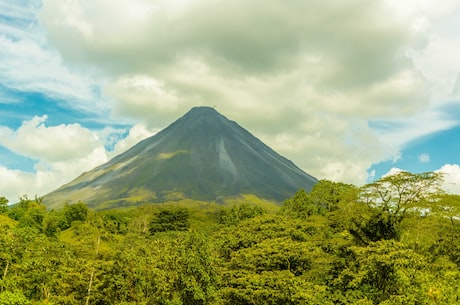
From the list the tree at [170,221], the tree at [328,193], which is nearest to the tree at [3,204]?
the tree at [170,221]

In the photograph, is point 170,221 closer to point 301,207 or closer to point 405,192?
point 301,207

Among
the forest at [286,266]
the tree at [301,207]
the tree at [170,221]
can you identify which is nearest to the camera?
the forest at [286,266]

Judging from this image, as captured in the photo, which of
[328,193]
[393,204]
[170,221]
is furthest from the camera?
[170,221]

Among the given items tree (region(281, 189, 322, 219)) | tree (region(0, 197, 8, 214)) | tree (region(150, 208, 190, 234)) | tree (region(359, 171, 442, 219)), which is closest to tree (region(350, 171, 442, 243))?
tree (region(359, 171, 442, 219))

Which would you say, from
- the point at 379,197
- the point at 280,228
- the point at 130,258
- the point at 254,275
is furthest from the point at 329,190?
the point at 130,258

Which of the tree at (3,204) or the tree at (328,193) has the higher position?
the tree at (328,193)

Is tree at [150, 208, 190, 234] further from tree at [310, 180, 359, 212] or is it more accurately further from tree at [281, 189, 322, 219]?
tree at [310, 180, 359, 212]

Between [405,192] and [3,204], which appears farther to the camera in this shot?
[3,204]

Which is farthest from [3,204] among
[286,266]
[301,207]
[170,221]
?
[286,266]

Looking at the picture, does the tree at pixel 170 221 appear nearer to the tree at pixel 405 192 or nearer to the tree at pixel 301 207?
the tree at pixel 301 207

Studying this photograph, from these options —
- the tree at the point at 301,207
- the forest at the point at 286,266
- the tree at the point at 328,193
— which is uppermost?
the tree at the point at 328,193

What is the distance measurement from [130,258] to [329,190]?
2514 inches

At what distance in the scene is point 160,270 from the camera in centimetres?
4153

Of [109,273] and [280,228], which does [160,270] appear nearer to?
[109,273]
